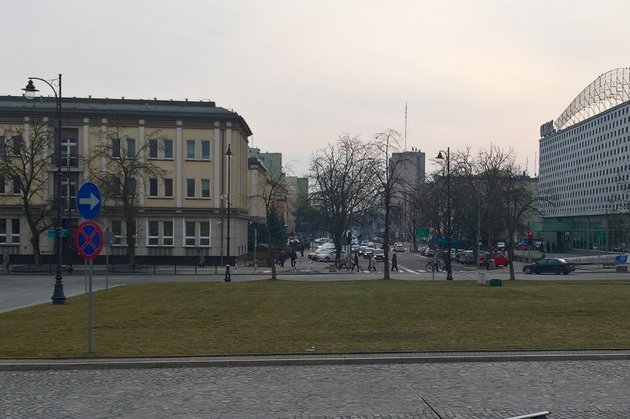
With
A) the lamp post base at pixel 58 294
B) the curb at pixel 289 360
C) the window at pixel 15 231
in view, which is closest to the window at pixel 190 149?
the window at pixel 15 231

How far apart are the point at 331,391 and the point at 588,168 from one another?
404 ft

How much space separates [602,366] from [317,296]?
15.6 m

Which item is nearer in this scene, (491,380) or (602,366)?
(491,380)

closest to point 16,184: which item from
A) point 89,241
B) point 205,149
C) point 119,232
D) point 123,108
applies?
point 119,232

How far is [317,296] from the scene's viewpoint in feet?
86.0

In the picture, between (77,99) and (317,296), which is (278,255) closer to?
(77,99)

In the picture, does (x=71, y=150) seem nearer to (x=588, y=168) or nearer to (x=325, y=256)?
(x=325, y=256)

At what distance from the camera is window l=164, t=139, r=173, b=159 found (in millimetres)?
61938

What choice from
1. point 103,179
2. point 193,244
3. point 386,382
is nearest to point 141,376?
point 386,382

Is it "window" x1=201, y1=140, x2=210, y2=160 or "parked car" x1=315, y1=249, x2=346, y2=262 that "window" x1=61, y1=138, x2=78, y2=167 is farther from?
"parked car" x1=315, y1=249, x2=346, y2=262

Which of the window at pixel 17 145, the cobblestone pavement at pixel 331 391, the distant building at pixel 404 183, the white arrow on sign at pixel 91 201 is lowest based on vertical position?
the cobblestone pavement at pixel 331 391

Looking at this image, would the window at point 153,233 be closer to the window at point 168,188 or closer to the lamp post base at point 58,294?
the window at point 168,188

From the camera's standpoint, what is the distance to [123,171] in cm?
5669

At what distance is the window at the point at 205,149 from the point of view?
205 feet
